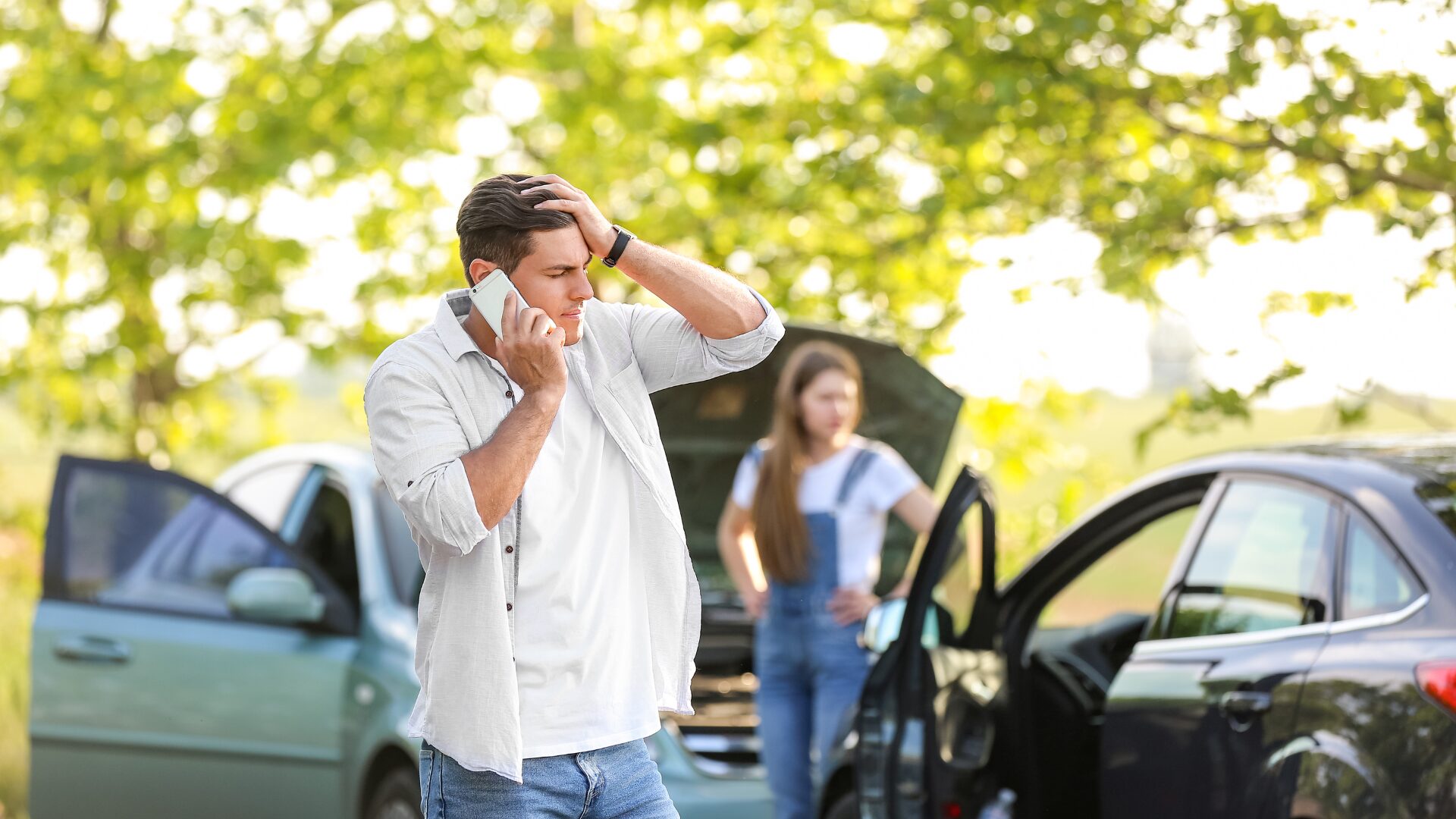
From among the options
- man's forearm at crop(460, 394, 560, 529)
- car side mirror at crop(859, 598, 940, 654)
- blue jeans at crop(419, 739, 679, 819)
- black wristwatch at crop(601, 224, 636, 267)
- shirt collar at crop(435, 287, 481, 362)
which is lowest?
blue jeans at crop(419, 739, 679, 819)

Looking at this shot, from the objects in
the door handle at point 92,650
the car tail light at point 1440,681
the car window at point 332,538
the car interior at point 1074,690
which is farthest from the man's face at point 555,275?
the door handle at point 92,650

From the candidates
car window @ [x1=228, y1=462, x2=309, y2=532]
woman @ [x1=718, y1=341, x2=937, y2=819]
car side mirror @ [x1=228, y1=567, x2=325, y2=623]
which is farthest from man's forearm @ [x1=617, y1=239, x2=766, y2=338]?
car window @ [x1=228, y1=462, x2=309, y2=532]

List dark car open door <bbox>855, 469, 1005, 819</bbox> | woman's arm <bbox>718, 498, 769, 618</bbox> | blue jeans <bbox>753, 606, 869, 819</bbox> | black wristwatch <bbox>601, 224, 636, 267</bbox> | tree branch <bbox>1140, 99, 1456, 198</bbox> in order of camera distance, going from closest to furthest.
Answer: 1. black wristwatch <bbox>601, 224, 636, 267</bbox>
2. dark car open door <bbox>855, 469, 1005, 819</bbox>
3. blue jeans <bbox>753, 606, 869, 819</bbox>
4. woman's arm <bbox>718, 498, 769, 618</bbox>
5. tree branch <bbox>1140, 99, 1456, 198</bbox>

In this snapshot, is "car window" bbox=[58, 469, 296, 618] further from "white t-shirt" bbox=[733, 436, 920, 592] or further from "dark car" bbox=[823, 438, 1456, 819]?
"dark car" bbox=[823, 438, 1456, 819]

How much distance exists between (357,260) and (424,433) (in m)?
10.5

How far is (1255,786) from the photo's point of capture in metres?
3.47

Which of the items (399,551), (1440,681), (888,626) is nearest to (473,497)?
(1440,681)

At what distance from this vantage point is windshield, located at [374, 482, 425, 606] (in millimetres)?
5508

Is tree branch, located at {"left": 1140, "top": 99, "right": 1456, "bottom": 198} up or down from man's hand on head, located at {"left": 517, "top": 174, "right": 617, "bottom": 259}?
up

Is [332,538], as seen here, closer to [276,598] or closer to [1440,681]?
[276,598]

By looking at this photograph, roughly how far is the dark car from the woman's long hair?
0.41 m

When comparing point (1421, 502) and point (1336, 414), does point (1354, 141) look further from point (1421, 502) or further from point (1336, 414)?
point (1421, 502)

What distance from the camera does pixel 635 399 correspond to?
287 cm

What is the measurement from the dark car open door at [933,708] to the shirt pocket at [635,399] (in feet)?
5.39
